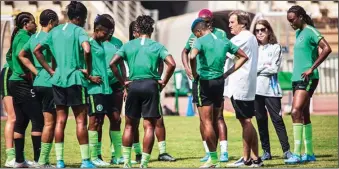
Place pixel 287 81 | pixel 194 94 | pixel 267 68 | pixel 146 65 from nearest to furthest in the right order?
pixel 146 65, pixel 194 94, pixel 267 68, pixel 287 81

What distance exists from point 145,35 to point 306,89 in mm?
2750

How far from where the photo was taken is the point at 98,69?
14859mm

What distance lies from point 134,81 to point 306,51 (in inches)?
113

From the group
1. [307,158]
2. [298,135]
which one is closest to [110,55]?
[298,135]

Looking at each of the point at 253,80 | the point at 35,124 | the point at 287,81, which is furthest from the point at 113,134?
the point at 287,81

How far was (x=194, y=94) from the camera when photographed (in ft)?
48.5

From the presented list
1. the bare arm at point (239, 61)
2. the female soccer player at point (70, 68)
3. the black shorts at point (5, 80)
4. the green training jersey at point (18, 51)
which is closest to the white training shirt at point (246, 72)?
the bare arm at point (239, 61)

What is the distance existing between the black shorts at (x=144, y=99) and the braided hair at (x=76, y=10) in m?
1.12

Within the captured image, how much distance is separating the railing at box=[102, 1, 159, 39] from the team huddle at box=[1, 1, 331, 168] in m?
25.0

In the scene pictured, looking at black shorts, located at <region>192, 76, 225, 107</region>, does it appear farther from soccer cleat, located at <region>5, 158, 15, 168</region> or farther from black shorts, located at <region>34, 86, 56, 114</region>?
soccer cleat, located at <region>5, 158, 15, 168</region>

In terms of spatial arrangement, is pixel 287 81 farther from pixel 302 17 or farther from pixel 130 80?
pixel 130 80

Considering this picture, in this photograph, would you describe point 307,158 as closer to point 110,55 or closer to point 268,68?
point 268,68

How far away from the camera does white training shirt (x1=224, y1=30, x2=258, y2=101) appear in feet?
47.9

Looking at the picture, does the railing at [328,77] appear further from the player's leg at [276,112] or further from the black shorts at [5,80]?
the black shorts at [5,80]
